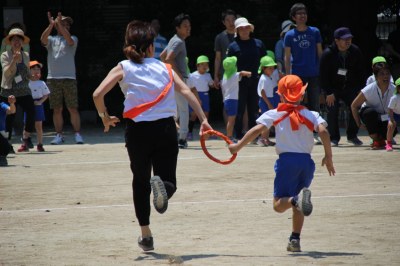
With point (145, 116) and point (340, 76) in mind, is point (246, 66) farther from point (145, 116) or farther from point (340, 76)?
point (145, 116)

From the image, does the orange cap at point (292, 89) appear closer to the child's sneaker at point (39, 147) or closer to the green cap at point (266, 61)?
the child's sneaker at point (39, 147)

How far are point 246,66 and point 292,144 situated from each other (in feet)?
30.6

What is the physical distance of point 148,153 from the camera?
26.4 feet

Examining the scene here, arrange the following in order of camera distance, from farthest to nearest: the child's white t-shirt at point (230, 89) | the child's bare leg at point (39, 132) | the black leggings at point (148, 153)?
1. the child's white t-shirt at point (230, 89)
2. the child's bare leg at point (39, 132)
3. the black leggings at point (148, 153)

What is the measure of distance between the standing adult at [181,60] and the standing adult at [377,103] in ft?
8.55

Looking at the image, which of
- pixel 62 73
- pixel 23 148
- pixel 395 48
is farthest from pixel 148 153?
pixel 395 48

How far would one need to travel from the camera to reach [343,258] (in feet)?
24.6

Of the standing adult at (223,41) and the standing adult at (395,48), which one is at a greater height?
the standing adult at (223,41)

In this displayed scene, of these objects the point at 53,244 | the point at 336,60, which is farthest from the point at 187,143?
the point at 53,244

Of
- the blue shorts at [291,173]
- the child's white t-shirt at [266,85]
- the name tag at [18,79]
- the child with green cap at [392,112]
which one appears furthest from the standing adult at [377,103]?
the blue shorts at [291,173]

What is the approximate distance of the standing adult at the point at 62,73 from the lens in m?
17.9

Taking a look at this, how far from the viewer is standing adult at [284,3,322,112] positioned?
55.0 ft

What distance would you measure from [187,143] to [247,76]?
5.16 ft

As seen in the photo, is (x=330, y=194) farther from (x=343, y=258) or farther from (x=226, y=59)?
(x=226, y=59)
